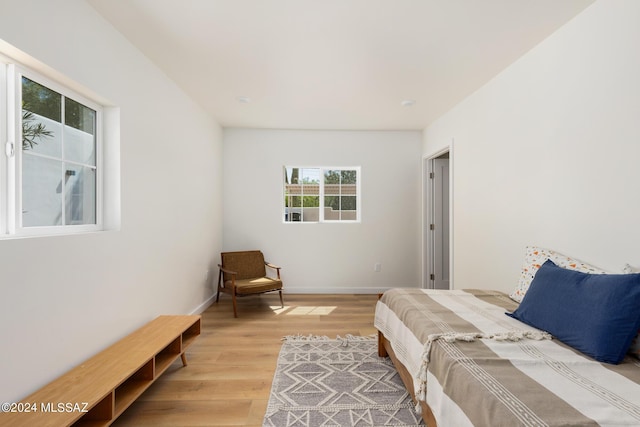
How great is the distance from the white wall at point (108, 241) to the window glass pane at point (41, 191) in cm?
17

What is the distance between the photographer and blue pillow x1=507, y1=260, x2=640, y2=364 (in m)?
1.33

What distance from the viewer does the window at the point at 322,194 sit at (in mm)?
4809

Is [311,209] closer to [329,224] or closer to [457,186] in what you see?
[329,224]

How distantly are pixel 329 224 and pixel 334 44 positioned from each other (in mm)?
2847

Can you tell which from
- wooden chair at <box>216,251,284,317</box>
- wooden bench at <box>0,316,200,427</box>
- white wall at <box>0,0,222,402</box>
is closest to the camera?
wooden bench at <box>0,316,200,427</box>

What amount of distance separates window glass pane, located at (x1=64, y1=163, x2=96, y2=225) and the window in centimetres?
289

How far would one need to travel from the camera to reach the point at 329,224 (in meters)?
4.72

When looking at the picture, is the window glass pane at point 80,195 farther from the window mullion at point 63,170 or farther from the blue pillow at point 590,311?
the blue pillow at point 590,311

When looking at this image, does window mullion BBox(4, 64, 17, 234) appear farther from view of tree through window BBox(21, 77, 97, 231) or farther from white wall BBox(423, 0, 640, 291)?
white wall BBox(423, 0, 640, 291)

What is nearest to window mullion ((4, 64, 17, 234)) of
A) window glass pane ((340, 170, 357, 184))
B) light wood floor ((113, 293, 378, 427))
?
light wood floor ((113, 293, 378, 427))

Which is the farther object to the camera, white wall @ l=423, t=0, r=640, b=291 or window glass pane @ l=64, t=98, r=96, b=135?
window glass pane @ l=64, t=98, r=96, b=135

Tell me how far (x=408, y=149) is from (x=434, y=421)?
3.95 m

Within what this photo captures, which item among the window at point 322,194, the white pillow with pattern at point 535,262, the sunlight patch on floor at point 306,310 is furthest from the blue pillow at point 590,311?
the window at point 322,194

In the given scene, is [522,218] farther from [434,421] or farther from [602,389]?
[434,421]
